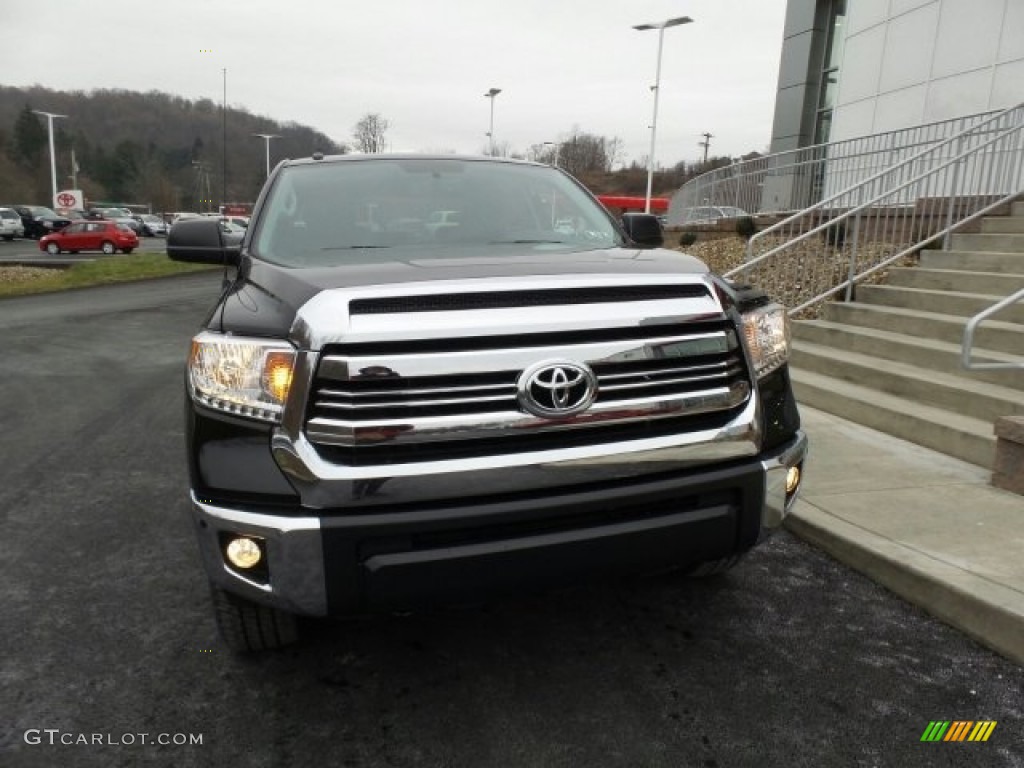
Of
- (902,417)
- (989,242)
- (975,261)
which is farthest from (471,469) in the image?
(989,242)

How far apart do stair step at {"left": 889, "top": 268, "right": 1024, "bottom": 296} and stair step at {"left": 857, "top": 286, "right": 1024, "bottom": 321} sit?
0.11 m

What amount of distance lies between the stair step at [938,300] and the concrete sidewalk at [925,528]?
1820 millimetres

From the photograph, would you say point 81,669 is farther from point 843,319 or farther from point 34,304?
point 34,304

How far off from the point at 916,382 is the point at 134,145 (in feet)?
364

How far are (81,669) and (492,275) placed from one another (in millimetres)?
1982

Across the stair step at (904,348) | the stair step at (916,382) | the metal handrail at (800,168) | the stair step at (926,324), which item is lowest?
the stair step at (916,382)

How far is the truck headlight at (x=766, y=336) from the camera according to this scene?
103 inches

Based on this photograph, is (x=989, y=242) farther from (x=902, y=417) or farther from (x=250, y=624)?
(x=250, y=624)

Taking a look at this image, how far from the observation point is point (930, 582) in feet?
10.2

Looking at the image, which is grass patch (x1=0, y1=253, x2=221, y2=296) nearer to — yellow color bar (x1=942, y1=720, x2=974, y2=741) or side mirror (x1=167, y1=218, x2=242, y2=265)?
side mirror (x1=167, y1=218, x2=242, y2=265)

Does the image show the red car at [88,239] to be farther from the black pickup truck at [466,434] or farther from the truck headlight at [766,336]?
the truck headlight at [766,336]

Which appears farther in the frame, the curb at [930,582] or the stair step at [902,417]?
the stair step at [902,417]

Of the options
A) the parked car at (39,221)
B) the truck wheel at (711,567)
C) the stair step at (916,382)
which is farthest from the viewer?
the parked car at (39,221)

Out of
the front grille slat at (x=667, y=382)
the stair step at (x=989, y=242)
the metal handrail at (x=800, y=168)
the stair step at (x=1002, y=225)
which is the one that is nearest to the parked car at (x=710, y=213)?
the metal handrail at (x=800, y=168)
